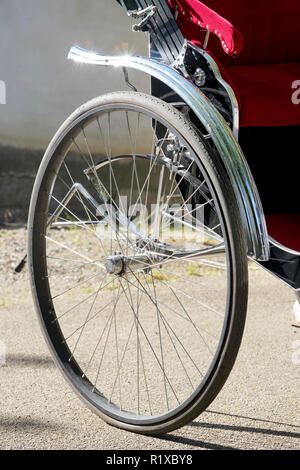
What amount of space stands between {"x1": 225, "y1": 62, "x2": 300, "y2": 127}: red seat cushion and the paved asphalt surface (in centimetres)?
82

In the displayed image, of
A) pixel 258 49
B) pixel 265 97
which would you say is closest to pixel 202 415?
pixel 265 97

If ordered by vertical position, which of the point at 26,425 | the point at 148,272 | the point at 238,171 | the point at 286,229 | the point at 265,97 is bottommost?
the point at 26,425

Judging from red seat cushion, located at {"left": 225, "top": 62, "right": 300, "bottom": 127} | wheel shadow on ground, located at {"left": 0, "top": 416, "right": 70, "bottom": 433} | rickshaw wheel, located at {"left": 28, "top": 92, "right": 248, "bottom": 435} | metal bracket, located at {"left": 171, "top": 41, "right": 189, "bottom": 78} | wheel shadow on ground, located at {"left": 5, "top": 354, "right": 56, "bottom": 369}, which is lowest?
wheel shadow on ground, located at {"left": 0, "top": 416, "right": 70, "bottom": 433}

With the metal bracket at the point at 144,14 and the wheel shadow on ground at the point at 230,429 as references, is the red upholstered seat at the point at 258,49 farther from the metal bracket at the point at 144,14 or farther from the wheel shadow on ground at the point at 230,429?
the wheel shadow on ground at the point at 230,429

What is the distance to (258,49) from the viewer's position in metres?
2.23

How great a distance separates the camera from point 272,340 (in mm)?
2678

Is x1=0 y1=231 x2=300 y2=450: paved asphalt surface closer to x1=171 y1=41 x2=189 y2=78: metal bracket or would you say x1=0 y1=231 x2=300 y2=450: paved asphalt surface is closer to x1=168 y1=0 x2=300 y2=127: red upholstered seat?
x1=168 y1=0 x2=300 y2=127: red upholstered seat

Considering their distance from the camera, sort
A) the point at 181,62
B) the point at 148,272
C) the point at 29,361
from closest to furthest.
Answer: the point at 181,62 → the point at 148,272 → the point at 29,361

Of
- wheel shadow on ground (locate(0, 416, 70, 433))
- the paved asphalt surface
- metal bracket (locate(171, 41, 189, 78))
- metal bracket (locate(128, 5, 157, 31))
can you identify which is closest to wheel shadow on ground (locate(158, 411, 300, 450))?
the paved asphalt surface

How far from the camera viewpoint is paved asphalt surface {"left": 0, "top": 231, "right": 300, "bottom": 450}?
188 centimetres

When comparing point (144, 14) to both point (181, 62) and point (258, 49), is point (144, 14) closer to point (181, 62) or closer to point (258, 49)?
point (181, 62)

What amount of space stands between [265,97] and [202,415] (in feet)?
2.98
